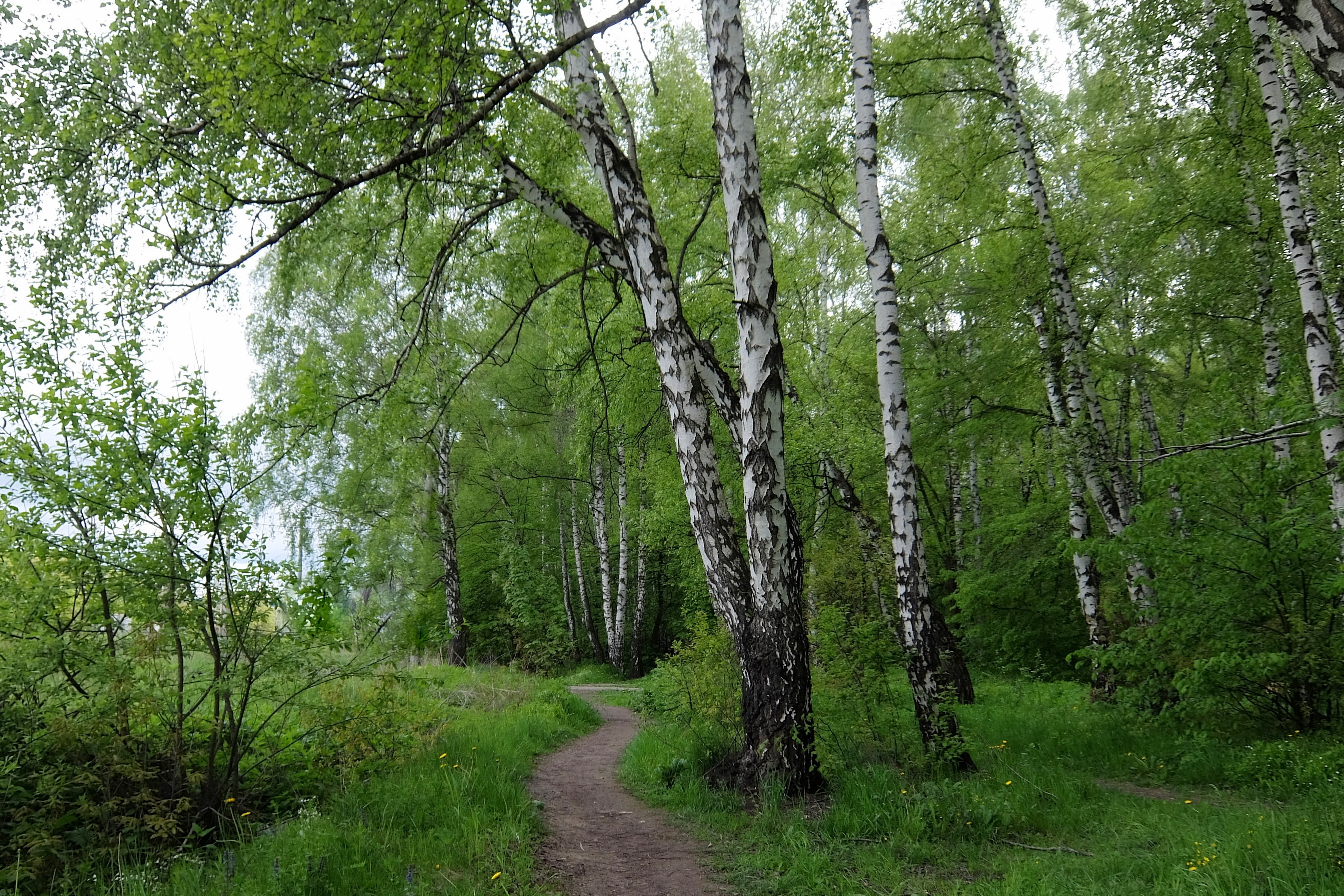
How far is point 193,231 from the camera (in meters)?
5.45

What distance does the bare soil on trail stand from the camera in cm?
399

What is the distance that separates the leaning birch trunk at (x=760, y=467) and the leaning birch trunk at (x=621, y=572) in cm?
1152

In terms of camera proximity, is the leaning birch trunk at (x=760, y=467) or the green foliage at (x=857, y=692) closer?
the leaning birch trunk at (x=760, y=467)

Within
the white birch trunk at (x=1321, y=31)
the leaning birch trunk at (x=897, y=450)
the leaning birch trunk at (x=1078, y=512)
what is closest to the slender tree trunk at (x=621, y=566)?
the leaning birch trunk at (x=1078, y=512)

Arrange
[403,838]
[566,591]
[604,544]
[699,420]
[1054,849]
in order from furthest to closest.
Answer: [566,591], [604,544], [699,420], [403,838], [1054,849]

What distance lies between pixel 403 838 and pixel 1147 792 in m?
5.30

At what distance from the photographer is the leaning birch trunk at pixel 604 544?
19.9m

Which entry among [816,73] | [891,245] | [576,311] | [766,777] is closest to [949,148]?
[891,245]

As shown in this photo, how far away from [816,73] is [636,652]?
1571 centimetres

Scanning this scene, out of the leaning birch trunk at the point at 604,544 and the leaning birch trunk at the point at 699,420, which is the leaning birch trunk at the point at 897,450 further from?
the leaning birch trunk at the point at 604,544

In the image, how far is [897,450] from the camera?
6.03m

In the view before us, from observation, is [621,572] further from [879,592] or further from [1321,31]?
[1321,31]

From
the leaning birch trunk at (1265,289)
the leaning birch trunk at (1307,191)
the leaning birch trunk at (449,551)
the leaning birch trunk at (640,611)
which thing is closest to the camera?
the leaning birch trunk at (1307,191)

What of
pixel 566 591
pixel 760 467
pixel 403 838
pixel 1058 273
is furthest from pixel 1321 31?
pixel 566 591
